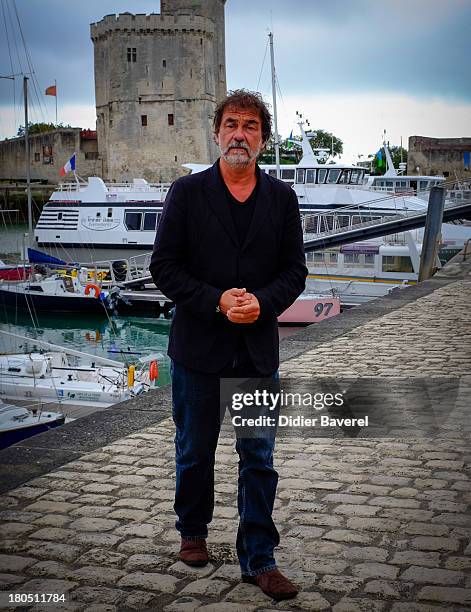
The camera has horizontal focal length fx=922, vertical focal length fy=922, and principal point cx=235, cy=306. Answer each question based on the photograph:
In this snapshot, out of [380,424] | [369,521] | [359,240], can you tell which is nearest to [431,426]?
[380,424]

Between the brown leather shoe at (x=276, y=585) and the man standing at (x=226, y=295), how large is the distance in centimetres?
4

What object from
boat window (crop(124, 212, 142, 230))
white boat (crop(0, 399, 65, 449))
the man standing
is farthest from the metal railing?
the man standing

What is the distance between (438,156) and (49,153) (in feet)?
96.8

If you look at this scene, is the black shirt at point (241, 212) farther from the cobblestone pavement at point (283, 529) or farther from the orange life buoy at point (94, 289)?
the orange life buoy at point (94, 289)

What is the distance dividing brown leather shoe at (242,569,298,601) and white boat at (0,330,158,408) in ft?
36.1

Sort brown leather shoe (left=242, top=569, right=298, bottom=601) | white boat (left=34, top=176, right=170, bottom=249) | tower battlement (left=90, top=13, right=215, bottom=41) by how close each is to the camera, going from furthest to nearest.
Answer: tower battlement (left=90, top=13, right=215, bottom=41)
white boat (left=34, top=176, right=170, bottom=249)
brown leather shoe (left=242, top=569, right=298, bottom=601)

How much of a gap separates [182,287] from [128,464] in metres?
1.62

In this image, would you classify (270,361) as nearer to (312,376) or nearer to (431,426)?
(431,426)

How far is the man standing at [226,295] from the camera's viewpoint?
10.1ft

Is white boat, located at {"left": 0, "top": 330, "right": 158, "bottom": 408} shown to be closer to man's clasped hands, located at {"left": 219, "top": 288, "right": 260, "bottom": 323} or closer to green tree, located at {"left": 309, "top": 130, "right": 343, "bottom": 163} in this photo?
man's clasped hands, located at {"left": 219, "top": 288, "right": 260, "bottom": 323}

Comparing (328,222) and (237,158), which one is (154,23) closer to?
(328,222)

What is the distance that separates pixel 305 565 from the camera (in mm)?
3217

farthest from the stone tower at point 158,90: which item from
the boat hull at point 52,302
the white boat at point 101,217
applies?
the boat hull at point 52,302

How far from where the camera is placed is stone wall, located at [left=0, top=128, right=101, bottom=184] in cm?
6662
